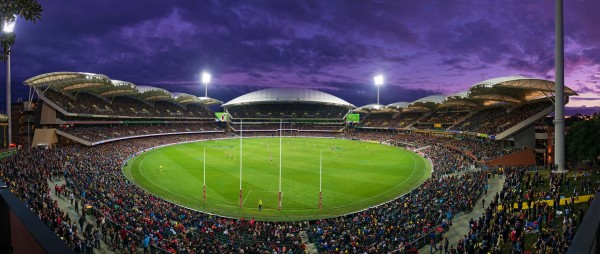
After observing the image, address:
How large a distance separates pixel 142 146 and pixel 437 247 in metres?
59.7

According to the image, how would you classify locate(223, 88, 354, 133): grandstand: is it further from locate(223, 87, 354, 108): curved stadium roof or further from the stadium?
the stadium

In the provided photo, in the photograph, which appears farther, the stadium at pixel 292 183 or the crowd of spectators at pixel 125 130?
the crowd of spectators at pixel 125 130

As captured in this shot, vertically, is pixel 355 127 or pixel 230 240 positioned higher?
pixel 355 127

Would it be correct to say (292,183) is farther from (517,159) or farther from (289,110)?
(289,110)

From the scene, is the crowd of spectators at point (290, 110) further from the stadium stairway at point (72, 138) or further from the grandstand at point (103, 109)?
the stadium stairway at point (72, 138)

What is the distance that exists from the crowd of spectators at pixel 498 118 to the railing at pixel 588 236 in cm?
4880

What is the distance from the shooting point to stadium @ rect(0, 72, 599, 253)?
17688 millimetres

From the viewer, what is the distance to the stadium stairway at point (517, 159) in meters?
39.1

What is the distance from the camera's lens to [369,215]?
2323 cm

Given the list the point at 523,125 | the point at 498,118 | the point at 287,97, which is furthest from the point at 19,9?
the point at 287,97

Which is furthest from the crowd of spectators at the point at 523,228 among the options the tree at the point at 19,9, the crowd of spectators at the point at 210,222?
the tree at the point at 19,9

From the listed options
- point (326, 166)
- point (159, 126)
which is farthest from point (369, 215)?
point (159, 126)

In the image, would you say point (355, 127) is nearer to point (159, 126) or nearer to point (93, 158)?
point (159, 126)

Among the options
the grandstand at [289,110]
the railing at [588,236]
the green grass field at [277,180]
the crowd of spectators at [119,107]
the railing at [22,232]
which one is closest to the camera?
the railing at [22,232]
